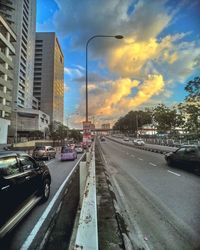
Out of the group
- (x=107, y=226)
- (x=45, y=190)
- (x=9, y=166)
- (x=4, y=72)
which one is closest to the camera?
(x=107, y=226)

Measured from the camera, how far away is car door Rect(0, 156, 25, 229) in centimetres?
429

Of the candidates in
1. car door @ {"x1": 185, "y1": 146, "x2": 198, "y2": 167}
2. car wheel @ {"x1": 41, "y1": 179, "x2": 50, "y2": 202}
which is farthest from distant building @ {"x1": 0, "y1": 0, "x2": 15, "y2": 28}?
car door @ {"x1": 185, "y1": 146, "x2": 198, "y2": 167}

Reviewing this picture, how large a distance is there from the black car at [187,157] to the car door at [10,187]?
10.8 meters

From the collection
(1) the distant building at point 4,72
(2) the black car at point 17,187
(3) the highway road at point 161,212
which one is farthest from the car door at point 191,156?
(1) the distant building at point 4,72

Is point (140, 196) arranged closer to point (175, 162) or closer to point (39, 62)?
point (175, 162)

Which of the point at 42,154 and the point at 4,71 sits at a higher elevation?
the point at 4,71

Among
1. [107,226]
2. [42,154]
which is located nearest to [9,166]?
[107,226]

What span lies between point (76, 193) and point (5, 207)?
4069 mm

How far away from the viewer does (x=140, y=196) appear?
7.87 meters

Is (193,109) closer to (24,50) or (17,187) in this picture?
(17,187)

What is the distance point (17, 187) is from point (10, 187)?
366 mm

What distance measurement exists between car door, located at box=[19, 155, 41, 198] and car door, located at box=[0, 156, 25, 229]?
314 millimetres

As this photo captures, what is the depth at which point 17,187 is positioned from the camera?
5.04 meters

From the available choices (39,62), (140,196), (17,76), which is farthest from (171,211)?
(39,62)
